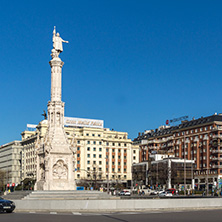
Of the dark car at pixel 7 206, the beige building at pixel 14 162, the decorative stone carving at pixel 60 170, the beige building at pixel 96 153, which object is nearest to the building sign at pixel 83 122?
the beige building at pixel 96 153

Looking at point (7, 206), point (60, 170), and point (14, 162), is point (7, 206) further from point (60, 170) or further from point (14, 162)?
point (14, 162)

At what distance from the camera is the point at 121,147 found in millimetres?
146625

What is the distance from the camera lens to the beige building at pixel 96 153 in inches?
5428

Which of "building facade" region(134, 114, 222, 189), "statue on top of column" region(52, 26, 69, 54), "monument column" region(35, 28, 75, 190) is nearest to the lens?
"monument column" region(35, 28, 75, 190)

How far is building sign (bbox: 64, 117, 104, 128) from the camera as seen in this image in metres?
140

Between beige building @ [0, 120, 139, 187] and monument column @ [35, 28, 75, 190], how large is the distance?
8770 cm

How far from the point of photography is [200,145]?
125062 millimetres

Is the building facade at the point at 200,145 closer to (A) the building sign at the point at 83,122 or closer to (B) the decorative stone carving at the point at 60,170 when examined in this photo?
(A) the building sign at the point at 83,122

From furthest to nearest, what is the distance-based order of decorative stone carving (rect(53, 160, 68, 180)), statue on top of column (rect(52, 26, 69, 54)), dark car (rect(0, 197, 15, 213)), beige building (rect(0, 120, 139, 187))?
beige building (rect(0, 120, 139, 187)), statue on top of column (rect(52, 26, 69, 54)), decorative stone carving (rect(53, 160, 68, 180)), dark car (rect(0, 197, 15, 213))

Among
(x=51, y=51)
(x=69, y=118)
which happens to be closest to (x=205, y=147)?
(x=69, y=118)

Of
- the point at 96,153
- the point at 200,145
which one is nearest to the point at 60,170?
the point at 200,145

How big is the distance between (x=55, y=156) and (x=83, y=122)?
9888 centimetres

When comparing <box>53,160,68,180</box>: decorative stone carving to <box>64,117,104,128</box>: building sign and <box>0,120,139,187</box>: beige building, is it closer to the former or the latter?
<box>0,120,139,187</box>: beige building

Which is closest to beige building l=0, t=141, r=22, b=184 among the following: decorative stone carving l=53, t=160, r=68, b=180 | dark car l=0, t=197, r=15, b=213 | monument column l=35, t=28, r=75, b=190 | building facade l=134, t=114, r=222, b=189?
building facade l=134, t=114, r=222, b=189
